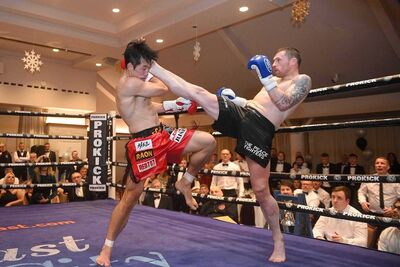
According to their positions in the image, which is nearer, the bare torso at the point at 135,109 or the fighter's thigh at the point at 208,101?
the fighter's thigh at the point at 208,101

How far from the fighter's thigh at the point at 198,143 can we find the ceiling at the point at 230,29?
12.3 feet

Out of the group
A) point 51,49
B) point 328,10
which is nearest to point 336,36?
point 328,10

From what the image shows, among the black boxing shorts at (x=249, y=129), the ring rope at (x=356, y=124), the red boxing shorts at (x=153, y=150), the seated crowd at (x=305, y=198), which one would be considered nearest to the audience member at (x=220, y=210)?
the seated crowd at (x=305, y=198)

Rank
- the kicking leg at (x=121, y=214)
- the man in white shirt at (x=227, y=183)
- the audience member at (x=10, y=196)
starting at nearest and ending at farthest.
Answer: the kicking leg at (x=121, y=214) → the audience member at (x=10, y=196) → the man in white shirt at (x=227, y=183)

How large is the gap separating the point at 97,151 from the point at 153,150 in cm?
205

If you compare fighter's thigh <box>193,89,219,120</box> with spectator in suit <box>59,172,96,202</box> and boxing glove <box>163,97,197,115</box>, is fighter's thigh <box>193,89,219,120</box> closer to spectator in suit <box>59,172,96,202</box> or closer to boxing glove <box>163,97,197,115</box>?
boxing glove <box>163,97,197,115</box>

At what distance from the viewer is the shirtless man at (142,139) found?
194cm

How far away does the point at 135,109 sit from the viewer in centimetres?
208

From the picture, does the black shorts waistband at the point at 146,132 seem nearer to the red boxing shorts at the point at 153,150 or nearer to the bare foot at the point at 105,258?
the red boxing shorts at the point at 153,150

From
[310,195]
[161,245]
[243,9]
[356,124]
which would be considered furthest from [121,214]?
[243,9]

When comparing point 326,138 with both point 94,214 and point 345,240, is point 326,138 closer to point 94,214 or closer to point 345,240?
point 345,240

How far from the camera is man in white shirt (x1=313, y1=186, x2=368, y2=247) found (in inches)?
113

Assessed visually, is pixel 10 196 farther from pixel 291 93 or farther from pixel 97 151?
pixel 291 93

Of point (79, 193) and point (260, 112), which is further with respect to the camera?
point (79, 193)
